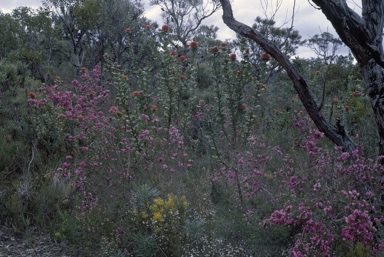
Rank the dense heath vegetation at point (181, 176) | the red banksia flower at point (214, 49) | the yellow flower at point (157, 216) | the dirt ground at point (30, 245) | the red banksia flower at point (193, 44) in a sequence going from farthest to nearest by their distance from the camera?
the red banksia flower at point (193, 44), the red banksia flower at point (214, 49), the dirt ground at point (30, 245), the yellow flower at point (157, 216), the dense heath vegetation at point (181, 176)

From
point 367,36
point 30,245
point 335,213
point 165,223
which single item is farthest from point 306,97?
point 30,245

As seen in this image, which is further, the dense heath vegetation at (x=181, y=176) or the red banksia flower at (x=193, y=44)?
the red banksia flower at (x=193, y=44)

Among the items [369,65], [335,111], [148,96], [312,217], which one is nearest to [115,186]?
[148,96]

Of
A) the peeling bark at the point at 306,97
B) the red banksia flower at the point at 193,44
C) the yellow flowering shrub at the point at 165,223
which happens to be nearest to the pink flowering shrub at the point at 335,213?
the peeling bark at the point at 306,97

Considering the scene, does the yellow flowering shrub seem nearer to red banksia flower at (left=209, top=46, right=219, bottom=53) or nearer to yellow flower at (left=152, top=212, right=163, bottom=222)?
yellow flower at (left=152, top=212, right=163, bottom=222)

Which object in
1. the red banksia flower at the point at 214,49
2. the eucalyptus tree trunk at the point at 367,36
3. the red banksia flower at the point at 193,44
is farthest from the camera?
the red banksia flower at the point at 193,44

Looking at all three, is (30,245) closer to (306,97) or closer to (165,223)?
(165,223)

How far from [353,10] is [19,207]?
4.13 meters

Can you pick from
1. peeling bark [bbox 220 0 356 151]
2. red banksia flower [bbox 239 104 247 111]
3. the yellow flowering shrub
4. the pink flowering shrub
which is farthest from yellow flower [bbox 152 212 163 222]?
peeling bark [bbox 220 0 356 151]

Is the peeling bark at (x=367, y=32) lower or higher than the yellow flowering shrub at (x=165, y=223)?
higher

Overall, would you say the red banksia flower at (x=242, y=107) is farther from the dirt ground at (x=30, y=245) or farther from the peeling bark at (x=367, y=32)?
the dirt ground at (x=30, y=245)

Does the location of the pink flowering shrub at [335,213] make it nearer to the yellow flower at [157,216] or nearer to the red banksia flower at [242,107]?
the yellow flower at [157,216]

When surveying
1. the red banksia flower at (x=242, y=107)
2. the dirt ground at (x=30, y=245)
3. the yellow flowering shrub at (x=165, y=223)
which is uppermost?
the red banksia flower at (x=242, y=107)

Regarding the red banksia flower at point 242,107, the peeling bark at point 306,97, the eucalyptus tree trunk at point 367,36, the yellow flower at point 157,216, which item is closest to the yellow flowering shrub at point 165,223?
the yellow flower at point 157,216
